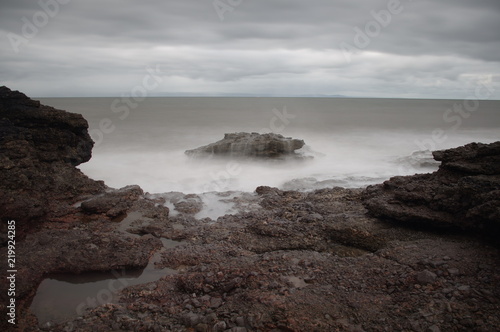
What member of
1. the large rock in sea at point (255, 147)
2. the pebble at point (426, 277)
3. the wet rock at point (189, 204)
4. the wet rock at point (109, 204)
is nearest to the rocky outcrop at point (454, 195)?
the pebble at point (426, 277)

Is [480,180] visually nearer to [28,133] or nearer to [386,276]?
→ [386,276]

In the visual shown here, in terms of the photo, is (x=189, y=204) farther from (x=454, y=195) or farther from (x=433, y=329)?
(x=433, y=329)

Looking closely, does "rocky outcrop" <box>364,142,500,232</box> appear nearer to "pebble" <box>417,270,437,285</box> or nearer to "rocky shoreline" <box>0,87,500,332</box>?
"rocky shoreline" <box>0,87,500,332</box>

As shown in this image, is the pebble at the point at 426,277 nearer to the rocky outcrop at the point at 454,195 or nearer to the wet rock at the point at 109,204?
the rocky outcrop at the point at 454,195

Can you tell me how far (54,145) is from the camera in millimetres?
12266

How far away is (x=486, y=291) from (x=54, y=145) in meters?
13.2

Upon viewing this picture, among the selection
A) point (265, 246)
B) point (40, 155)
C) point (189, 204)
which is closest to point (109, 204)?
point (189, 204)

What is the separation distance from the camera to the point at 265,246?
858 centimetres

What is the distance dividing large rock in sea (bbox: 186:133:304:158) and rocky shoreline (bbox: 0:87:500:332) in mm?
8298

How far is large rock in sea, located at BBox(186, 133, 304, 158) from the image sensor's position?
20.6 metres

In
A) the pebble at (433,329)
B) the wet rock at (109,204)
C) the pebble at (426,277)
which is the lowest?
the pebble at (433,329)

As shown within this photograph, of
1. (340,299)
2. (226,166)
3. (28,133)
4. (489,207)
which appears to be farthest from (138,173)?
(489,207)

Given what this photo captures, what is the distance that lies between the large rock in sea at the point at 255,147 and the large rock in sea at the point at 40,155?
9.03 metres

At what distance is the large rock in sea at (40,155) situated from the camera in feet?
33.1
